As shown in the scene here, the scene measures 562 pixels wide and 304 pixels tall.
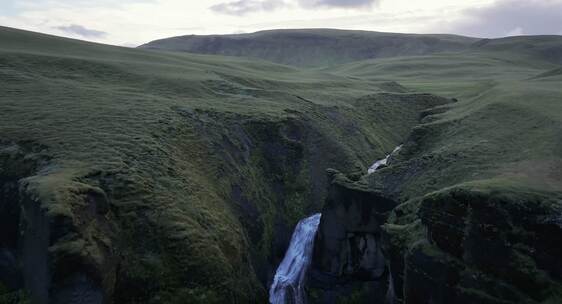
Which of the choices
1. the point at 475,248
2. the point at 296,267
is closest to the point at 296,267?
the point at 296,267

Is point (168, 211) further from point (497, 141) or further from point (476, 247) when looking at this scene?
point (497, 141)

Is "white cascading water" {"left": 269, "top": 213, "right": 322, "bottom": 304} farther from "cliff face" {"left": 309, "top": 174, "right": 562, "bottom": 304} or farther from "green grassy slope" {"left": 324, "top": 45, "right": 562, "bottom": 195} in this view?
"green grassy slope" {"left": 324, "top": 45, "right": 562, "bottom": 195}

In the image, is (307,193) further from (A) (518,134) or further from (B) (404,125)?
(B) (404,125)

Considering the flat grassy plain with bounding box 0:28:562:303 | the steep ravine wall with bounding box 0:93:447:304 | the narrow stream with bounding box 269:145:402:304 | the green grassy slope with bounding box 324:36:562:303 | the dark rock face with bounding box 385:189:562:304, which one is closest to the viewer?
the dark rock face with bounding box 385:189:562:304

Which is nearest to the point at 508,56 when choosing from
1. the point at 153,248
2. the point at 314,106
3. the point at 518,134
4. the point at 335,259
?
the point at 314,106

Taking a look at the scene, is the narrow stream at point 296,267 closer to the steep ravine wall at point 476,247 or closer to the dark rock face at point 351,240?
the dark rock face at point 351,240

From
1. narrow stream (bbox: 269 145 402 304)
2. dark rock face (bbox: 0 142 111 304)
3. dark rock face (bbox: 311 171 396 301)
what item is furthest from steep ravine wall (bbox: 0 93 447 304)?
dark rock face (bbox: 311 171 396 301)
